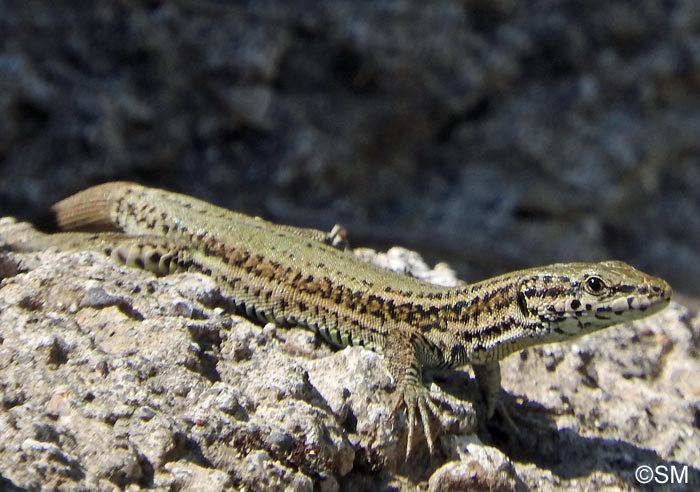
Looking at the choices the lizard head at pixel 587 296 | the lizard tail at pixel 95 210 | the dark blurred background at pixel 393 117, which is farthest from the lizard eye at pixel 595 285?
the dark blurred background at pixel 393 117

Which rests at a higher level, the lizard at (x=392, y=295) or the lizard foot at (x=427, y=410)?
the lizard at (x=392, y=295)

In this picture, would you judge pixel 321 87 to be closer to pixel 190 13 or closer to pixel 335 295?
pixel 190 13

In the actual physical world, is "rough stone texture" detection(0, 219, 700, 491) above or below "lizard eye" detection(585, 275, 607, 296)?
below

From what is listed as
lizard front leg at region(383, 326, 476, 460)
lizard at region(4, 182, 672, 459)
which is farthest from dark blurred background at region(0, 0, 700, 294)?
lizard front leg at region(383, 326, 476, 460)

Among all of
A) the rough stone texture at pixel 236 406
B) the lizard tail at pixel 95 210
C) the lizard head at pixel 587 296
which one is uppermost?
the lizard tail at pixel 95 210

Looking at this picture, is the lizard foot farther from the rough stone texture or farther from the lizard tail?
the lizard tail

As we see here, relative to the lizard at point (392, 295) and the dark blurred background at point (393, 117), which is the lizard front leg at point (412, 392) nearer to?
the lizard at point (392, 295)
